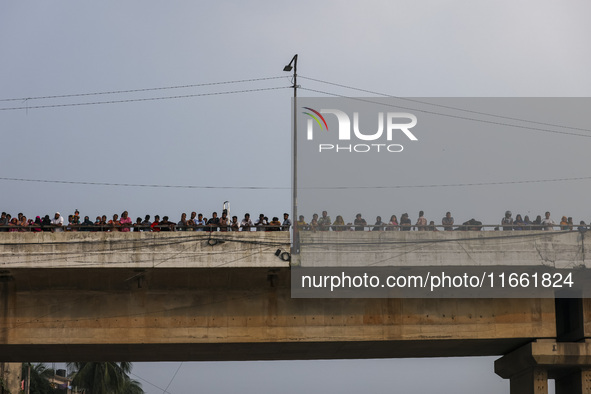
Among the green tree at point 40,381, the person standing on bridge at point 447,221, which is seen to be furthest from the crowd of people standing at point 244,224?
the green tree at point 40,381

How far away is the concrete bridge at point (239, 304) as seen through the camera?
26.8m

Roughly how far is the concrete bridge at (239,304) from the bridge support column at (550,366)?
48 mm

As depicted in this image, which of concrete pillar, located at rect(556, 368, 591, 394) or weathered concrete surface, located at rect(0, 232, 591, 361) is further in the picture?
concrete pillar, located at rect(556, 368, 591, 394)

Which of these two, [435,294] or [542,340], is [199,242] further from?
[542,340]

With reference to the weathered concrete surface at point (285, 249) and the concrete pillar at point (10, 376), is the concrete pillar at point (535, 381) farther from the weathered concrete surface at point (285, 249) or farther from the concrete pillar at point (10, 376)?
the concrete pillar at point (10, 376)

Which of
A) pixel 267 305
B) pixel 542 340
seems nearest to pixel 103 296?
pixel 267 305

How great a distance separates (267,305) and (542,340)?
9.60 m

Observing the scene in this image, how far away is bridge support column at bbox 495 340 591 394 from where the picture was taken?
28266 mm

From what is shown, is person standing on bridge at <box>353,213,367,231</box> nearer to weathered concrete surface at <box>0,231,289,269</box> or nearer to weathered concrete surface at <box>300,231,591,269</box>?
weathered concrete surface at <box>300,231,591,269</box>

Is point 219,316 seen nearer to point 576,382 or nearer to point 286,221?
point 286,221

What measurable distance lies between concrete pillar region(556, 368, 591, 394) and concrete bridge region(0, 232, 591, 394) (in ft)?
0.17

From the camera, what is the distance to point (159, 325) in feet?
92.2

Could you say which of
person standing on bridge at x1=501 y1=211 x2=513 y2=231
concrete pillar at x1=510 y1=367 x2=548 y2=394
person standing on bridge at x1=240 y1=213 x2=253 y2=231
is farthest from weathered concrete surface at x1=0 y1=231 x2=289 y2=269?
concrete pillar at x1=510 y1=367 x2=548 y2=394

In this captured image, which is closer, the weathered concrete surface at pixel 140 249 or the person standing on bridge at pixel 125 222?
the weathered concrete surface at pixel 140 249
